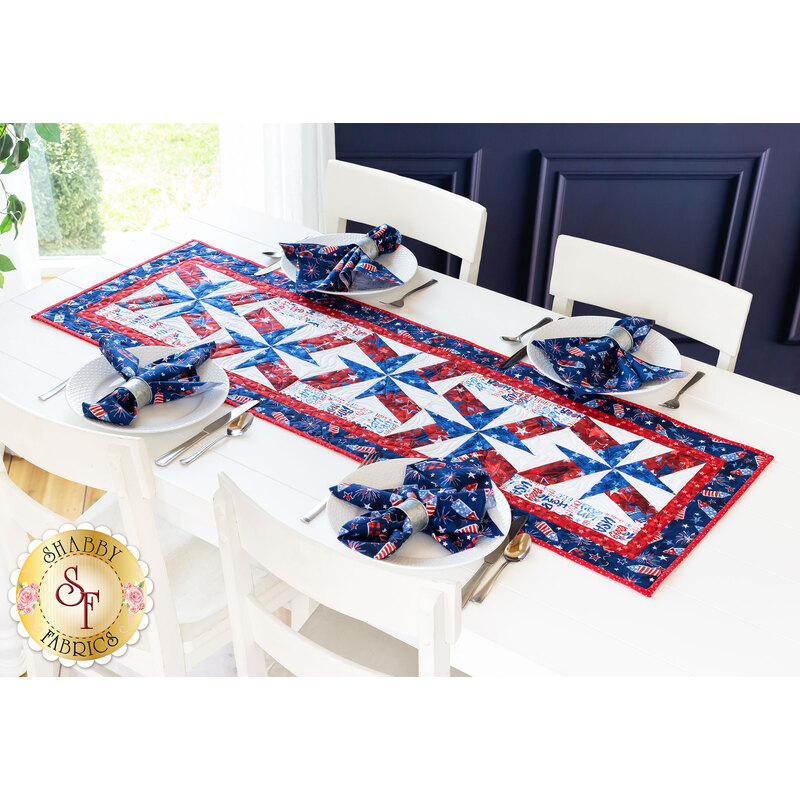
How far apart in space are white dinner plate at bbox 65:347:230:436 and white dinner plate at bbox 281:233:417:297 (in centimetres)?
37

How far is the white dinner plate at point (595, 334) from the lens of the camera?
5.34ft

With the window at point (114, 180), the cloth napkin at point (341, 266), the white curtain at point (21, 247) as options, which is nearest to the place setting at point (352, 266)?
the cloth napkin at point (341, 266)

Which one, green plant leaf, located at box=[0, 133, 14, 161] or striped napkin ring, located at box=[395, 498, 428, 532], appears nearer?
striped napkin ring, located at box=[395, 498, 428, 532]

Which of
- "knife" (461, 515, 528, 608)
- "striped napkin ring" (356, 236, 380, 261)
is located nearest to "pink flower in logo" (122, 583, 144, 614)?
"knife" (461, 515, 528, 608)

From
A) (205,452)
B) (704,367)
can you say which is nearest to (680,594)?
(704,367)

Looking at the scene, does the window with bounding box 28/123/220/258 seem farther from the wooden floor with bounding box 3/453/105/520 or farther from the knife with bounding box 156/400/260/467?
the knife with bounding box 156/400/260/467

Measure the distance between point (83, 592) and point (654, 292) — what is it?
1238mm

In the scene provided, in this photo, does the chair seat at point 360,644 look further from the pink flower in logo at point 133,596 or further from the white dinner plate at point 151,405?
the white dinner plate at point 151,405

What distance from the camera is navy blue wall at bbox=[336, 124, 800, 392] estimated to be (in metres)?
2.71

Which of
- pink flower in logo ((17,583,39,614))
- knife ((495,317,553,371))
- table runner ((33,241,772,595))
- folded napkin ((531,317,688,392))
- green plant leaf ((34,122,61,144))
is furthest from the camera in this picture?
green plant leaf ((34,122,61,144))

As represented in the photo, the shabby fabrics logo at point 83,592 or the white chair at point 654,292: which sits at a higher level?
the white chair at point 654,292

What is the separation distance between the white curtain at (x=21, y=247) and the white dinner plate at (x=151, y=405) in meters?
1.34

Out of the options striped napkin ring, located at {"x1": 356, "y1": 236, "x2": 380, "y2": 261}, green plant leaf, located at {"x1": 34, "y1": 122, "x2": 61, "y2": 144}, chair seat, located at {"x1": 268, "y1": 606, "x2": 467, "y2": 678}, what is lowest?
chair seat, located at {"x1": 268, "y1": 606, "x2": 467, "y2": 678}

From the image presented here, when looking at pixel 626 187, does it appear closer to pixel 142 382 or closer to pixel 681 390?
pixel 681 390
